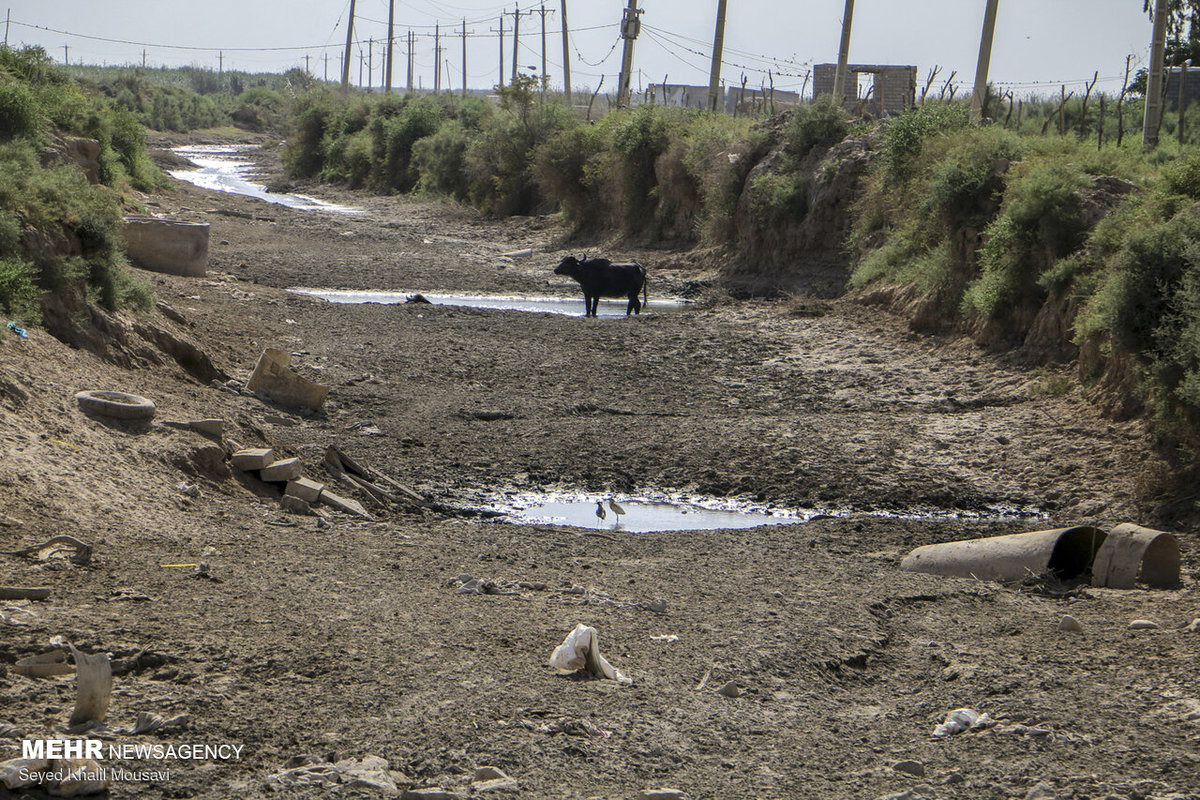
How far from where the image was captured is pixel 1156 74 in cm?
1934

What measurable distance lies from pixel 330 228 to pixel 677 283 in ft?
46.2

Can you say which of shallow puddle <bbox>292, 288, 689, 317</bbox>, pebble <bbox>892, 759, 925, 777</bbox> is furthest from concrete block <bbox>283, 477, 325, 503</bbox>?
shallow puddle <bbox>292, 288, 689, 317</bbox>

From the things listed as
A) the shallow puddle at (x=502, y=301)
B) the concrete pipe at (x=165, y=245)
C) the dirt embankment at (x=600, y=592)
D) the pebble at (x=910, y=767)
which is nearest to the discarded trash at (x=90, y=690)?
the dirt embankment at (x=600, y=592)

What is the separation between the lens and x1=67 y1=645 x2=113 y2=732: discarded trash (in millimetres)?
4383

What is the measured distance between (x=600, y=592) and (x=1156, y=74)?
658 inches

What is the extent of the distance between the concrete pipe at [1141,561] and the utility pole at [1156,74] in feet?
45.6

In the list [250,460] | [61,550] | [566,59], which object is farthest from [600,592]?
[566,59]

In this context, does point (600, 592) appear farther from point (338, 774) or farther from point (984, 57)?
point (984, 57)

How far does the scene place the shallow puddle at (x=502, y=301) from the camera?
2255cm

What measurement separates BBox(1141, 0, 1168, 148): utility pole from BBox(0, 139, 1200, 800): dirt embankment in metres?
7.04

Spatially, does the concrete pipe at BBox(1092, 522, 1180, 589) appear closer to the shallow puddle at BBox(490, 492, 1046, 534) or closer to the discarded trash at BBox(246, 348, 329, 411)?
the shallow puddle at BBox(490, 492, 1046, 534)

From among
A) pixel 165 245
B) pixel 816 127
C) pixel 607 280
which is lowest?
pixel 607 280

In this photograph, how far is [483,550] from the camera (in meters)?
8.18

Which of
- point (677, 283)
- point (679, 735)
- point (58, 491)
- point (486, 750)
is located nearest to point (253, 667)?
point (486, 750)
